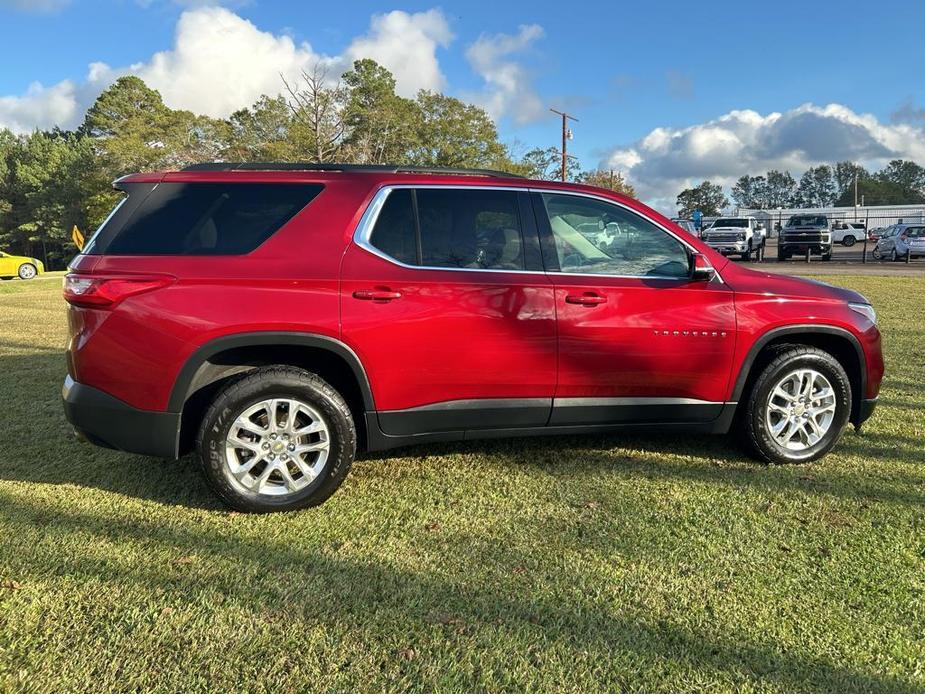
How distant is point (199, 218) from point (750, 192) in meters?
158

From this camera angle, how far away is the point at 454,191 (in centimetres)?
343

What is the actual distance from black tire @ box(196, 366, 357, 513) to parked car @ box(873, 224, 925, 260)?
27152 mm

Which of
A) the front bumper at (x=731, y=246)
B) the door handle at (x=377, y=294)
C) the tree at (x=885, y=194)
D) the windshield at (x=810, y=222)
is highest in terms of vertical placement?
the tree at (x=885, y=194)

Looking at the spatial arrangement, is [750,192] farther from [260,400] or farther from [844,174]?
[260,400]

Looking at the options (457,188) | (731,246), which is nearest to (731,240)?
(731,246)

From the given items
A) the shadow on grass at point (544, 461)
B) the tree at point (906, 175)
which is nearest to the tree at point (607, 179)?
the shadow on grass at point (544, 461)

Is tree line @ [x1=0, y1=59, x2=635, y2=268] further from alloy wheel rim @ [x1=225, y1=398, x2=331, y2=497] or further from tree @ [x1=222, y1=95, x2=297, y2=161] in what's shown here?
alloy wheel rim @ [x1=225, y1=398, x2=331, y2=497]

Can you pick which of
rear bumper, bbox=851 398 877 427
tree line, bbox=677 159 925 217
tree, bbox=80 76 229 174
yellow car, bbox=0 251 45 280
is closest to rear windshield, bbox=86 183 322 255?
rear bumper, bbox=851 398 877 427

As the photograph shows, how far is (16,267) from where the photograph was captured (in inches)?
1064

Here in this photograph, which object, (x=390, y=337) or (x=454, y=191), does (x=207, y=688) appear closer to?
(x=390, y=337)

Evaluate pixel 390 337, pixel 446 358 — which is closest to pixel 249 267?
pixel 390 337

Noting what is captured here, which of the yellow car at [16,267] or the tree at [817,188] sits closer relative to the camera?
the yellow car at [16,267]

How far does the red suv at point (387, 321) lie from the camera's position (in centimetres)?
304

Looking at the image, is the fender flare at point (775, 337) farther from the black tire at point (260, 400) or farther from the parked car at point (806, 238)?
the parked car at point (806, 238)
